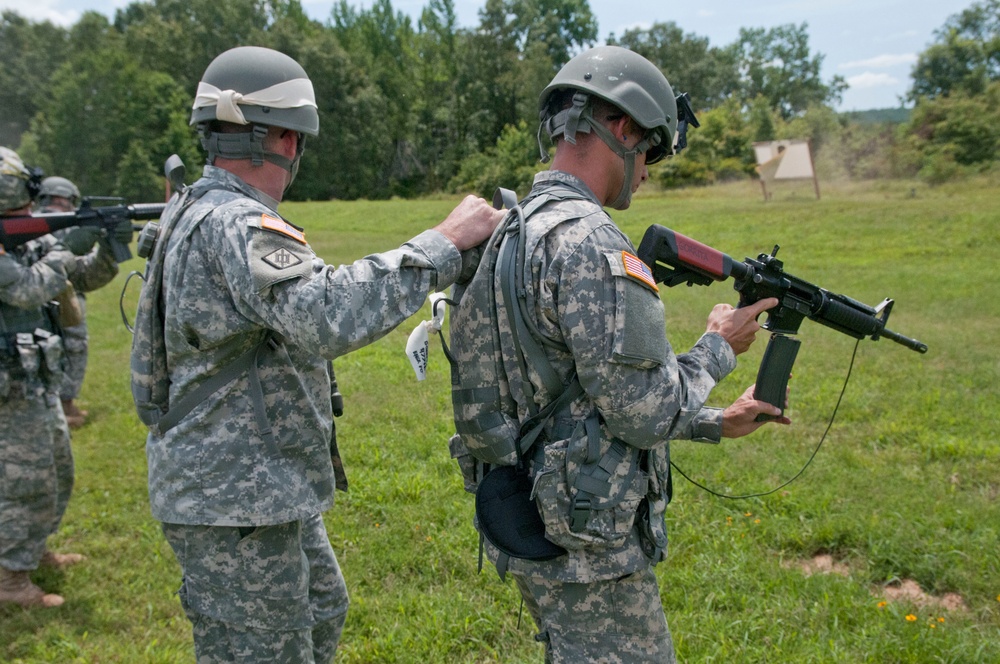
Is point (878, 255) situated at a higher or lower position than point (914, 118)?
lower

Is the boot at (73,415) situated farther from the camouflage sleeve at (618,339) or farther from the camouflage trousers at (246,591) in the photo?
the camouflage sleeve at (618,339)

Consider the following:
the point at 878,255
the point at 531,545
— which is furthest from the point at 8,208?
the point at 878,255

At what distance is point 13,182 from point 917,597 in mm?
5726

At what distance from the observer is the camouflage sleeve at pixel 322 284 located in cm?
230

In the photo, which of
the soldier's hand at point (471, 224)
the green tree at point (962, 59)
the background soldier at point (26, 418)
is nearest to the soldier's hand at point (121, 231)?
the background soldier at point (26, 418)

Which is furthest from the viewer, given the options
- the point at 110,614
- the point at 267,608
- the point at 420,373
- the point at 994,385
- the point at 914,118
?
the point at 914,118

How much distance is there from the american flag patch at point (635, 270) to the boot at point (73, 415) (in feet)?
24.2

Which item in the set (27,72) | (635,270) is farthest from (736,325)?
(27,72)

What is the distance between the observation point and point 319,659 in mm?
3369

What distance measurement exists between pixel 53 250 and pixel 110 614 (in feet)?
7.87

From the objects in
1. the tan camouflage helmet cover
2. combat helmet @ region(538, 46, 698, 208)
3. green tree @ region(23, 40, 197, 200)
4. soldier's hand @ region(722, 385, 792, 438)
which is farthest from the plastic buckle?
green tree @ region(23, 40, 197, 200)

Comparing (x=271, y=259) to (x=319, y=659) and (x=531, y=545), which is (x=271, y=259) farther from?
(x=319, y=659)

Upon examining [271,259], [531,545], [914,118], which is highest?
[914,118]

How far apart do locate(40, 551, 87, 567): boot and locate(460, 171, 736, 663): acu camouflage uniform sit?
12.5 feet
